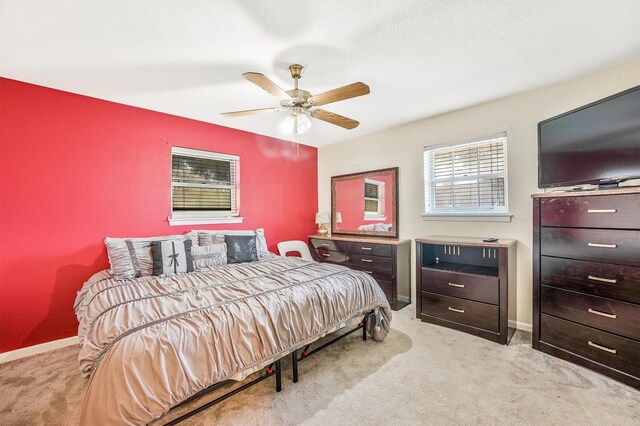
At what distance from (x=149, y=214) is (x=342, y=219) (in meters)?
2.84

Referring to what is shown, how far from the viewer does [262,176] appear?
431 cm

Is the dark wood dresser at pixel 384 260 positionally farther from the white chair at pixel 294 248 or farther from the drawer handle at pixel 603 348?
the drawer handle at pixel 603 348

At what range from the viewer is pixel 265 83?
1904 mm

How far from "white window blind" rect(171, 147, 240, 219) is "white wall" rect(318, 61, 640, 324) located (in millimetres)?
2144

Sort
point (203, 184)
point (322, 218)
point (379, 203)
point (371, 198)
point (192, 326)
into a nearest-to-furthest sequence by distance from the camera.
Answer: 1. point (192, 326)
2. point (203, 184)
3. point (379, 203)
4. point (371, 198)
5. point (322, 218)

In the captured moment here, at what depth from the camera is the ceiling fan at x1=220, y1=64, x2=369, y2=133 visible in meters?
1.95

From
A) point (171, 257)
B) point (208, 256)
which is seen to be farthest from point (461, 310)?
point (171, 257)

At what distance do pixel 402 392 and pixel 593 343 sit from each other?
5.07 ft

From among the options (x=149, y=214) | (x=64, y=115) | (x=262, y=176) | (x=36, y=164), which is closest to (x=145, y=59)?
(x=64, y=115)

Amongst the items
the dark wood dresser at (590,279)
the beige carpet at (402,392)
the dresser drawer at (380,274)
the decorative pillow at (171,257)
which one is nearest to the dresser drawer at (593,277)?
the dark wood dresser at (590,279)

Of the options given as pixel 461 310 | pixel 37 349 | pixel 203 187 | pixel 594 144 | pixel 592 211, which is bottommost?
pixel 37 349

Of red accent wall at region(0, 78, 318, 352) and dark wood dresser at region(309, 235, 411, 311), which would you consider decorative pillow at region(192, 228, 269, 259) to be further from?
dark wood dresser at region(309, 235, 411, 311)

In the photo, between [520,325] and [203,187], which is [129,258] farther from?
[520,325]

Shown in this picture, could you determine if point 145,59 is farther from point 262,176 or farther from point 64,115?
point 262,176
